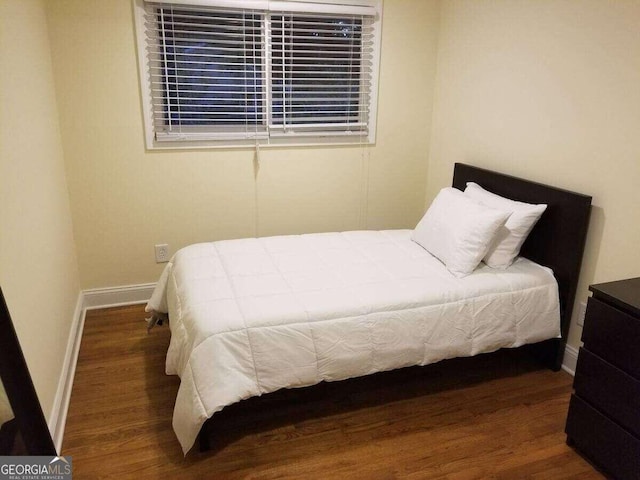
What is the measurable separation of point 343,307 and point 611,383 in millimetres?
1104

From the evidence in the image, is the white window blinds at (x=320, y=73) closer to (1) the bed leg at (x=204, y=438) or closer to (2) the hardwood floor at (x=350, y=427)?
(2) the hardwood floor at (x=350, y=427)

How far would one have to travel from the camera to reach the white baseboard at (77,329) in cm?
214

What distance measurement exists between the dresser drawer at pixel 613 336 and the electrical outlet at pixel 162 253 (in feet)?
8.61

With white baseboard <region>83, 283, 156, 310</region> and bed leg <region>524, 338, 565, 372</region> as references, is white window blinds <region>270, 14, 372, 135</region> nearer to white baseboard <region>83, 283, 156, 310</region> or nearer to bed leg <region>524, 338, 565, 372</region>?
white baseboard <region>83, 283, 156, 310</region>

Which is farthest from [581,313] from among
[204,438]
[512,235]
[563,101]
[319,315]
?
[204,438]

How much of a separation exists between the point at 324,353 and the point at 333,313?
18 centimetres

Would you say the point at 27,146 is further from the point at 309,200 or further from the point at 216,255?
the point at 309,200

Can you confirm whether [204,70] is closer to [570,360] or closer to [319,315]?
[319,315]

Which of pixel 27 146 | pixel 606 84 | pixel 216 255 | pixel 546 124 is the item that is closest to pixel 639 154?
pixel 606 84

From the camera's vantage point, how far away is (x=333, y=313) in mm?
2195

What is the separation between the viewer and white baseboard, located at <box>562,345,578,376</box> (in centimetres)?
268

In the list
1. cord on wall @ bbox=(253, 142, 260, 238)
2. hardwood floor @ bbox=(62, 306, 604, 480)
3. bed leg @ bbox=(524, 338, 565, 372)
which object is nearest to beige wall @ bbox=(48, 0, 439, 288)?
cord on wall @ bbox=(253, 142, 260, 238)

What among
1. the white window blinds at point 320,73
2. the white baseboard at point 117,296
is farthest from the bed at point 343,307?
the white window blinds at point 320,73

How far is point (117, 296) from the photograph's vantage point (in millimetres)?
3432
